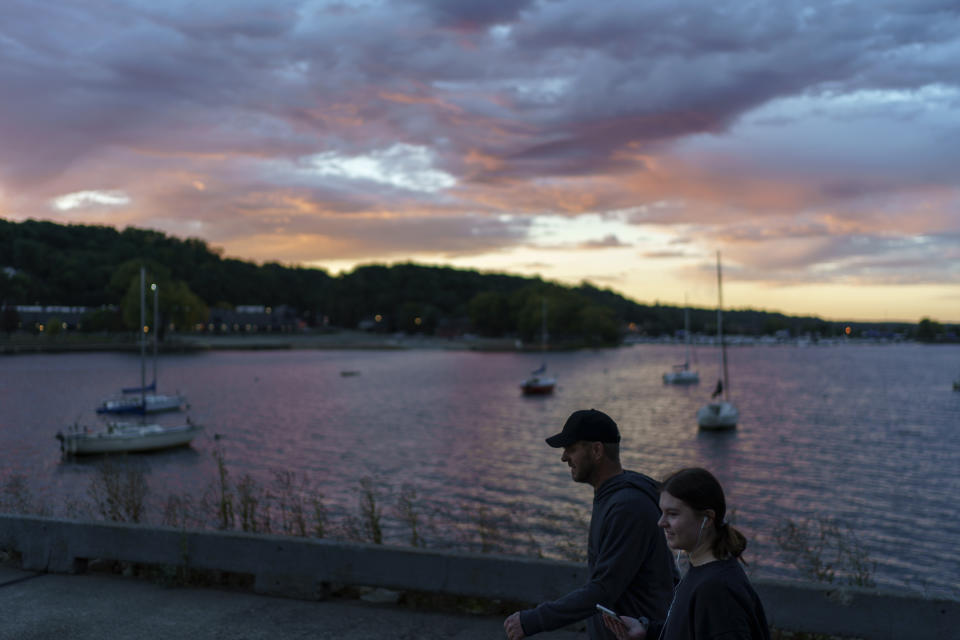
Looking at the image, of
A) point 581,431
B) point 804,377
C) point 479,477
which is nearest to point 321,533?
point 581,431

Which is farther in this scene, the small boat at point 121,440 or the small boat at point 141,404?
the small boat at point 141,404

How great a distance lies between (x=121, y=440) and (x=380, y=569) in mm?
34042

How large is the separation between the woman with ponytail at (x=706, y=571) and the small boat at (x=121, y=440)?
126ft

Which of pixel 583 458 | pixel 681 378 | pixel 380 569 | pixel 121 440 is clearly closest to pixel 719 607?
pixel 583 458

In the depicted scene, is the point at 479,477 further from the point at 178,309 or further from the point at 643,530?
the point at 178,309

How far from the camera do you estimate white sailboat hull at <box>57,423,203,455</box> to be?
36.6 meters

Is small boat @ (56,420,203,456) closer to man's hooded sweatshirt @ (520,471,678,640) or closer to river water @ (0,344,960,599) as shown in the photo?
river water @ (0,344,960,599)

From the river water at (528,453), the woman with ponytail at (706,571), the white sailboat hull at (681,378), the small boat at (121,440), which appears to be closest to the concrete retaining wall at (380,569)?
the river water at (528,453)

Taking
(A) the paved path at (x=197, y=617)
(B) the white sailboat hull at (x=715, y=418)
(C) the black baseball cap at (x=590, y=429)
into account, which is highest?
(C) the black baseball cap at (x=590, y=429)

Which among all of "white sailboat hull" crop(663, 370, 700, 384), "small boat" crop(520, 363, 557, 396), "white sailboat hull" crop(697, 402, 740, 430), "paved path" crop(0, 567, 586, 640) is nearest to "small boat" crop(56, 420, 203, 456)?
"paved path" crop(0, 567, 586, 640)

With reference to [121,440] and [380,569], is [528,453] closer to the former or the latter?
[121,440]

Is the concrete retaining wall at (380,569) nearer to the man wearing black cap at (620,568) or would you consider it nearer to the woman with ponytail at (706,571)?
the man wearing black cap at (620,568)

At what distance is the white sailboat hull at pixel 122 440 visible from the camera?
3659 centimetres

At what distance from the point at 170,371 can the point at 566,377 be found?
5900cm
